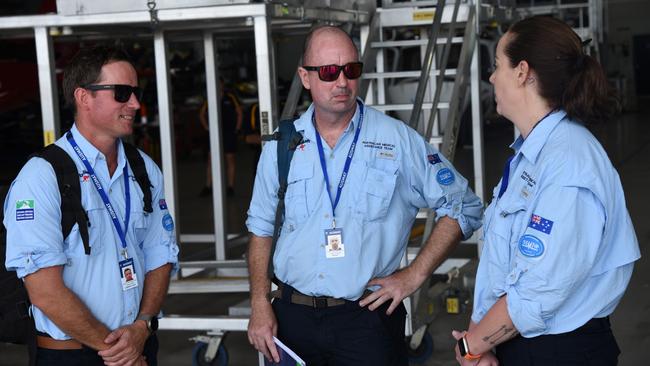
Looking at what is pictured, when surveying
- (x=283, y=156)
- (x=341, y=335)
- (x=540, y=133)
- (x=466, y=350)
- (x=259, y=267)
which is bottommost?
(x=341, y=335)

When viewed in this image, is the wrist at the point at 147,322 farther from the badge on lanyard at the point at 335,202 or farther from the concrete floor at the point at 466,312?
the concrete floor at the point at 466,312

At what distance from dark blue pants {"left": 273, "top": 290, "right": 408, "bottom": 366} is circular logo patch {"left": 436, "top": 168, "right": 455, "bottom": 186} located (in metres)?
0.51

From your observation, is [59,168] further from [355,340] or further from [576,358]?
[576,358]

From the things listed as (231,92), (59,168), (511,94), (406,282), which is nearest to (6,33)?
(59,168)

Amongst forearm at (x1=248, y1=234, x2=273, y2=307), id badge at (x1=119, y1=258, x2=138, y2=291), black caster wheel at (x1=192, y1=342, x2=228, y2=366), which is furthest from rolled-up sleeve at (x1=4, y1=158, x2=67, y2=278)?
black caster wheel at (x1=192, y1=342, x2=228, y2=366)

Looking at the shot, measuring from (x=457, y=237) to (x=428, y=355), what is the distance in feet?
8.99

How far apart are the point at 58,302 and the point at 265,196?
90 cm

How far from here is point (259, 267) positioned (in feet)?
11.9

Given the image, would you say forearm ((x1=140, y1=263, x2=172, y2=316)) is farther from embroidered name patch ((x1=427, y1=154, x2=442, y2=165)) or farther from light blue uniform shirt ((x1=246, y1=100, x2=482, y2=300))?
embroidered name patch ((x1=427, y1=154, x2=442, y2=165))

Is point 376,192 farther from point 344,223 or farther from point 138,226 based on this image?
point 138,226

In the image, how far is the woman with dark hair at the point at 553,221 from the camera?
2.55m

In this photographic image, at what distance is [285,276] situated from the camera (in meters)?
3.53

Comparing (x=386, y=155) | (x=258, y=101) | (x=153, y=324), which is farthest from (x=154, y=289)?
(x=258, y=101)

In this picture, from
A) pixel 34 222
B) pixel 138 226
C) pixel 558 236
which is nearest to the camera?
pixel 558 236
